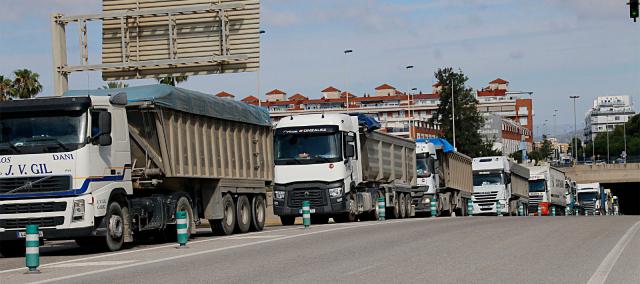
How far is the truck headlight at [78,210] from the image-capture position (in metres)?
19.0

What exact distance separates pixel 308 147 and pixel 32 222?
14.0 m

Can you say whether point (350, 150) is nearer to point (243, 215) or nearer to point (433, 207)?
point (243, 215)

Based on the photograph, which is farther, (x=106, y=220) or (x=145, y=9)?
(x=145, y=9)

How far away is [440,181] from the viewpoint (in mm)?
48250

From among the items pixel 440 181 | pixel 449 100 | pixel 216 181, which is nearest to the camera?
pixel 216 181

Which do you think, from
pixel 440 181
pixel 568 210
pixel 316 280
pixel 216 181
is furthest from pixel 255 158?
pixel 568 210

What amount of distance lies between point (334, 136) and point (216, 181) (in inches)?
306

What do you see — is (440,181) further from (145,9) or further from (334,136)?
(145,9)

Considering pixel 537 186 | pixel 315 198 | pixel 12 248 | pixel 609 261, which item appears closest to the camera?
pixel 609 261

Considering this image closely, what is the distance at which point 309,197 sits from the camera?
32.4m

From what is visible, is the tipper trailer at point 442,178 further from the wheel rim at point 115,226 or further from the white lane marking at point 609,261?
the wheel rim at point 115,226

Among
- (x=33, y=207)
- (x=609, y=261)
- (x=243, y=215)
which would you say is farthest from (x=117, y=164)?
(x=609, y=261)

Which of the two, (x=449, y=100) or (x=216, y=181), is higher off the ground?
(x=449, y=100)

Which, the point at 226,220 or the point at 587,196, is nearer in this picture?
the point at 226,220
